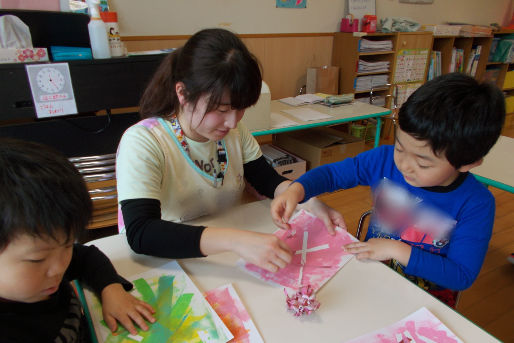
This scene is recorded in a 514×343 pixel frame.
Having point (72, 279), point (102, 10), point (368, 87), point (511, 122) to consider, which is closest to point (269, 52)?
point (368, 87)

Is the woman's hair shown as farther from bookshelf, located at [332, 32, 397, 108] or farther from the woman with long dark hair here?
bookshelf, located at [332, 32, 397, 108]

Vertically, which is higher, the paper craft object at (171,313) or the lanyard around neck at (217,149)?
the lanyard around neck at (217,149)

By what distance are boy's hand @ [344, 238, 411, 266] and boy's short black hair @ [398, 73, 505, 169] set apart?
25 centimetres

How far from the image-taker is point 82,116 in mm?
1832

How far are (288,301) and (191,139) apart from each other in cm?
58

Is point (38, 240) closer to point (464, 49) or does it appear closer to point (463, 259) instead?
point (463, 259)

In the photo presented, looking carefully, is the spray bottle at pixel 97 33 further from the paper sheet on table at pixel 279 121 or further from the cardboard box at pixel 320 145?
the cardboard box at pixel 320 145

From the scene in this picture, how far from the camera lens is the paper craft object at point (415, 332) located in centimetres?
63

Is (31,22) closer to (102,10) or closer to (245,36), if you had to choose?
(102,10)

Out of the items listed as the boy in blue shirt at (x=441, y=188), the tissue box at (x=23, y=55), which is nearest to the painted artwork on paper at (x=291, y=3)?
the tissue box at (x=23, y=55)

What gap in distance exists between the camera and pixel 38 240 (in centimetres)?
51

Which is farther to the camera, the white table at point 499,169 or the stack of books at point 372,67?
the stack of books at point 372,67

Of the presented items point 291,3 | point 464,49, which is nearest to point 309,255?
point 291,3

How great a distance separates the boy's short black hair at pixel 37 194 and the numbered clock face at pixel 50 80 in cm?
118
